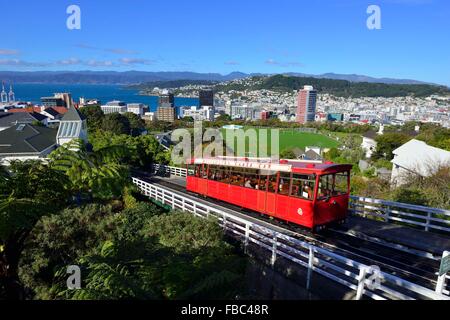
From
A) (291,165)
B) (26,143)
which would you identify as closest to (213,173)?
(291,165)

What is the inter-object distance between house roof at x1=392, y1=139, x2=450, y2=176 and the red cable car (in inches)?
750

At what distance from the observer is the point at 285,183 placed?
12688 mm

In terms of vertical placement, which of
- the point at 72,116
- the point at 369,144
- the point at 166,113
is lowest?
the point at 369,144

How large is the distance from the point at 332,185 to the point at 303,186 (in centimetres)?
122

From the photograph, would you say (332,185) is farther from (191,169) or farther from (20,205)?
(191,169)

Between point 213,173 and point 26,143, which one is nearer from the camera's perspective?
point 213,173

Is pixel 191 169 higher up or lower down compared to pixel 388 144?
higher up

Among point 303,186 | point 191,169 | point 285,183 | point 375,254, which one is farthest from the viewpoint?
point 191,169

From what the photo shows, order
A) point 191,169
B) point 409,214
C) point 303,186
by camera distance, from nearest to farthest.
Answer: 1. point 303,186
2. point 409,214
3. point 191,169

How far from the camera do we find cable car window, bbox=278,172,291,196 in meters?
12.5

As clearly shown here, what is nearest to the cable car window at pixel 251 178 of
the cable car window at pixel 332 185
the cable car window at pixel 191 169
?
the cable car window at pixel 332 185

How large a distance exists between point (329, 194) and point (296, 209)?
1.39 metres

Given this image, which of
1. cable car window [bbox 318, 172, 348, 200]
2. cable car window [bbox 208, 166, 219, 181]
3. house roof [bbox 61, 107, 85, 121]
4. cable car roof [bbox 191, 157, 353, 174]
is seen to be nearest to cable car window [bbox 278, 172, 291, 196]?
cable car roof [bbox 191, 157, 353, 174]
